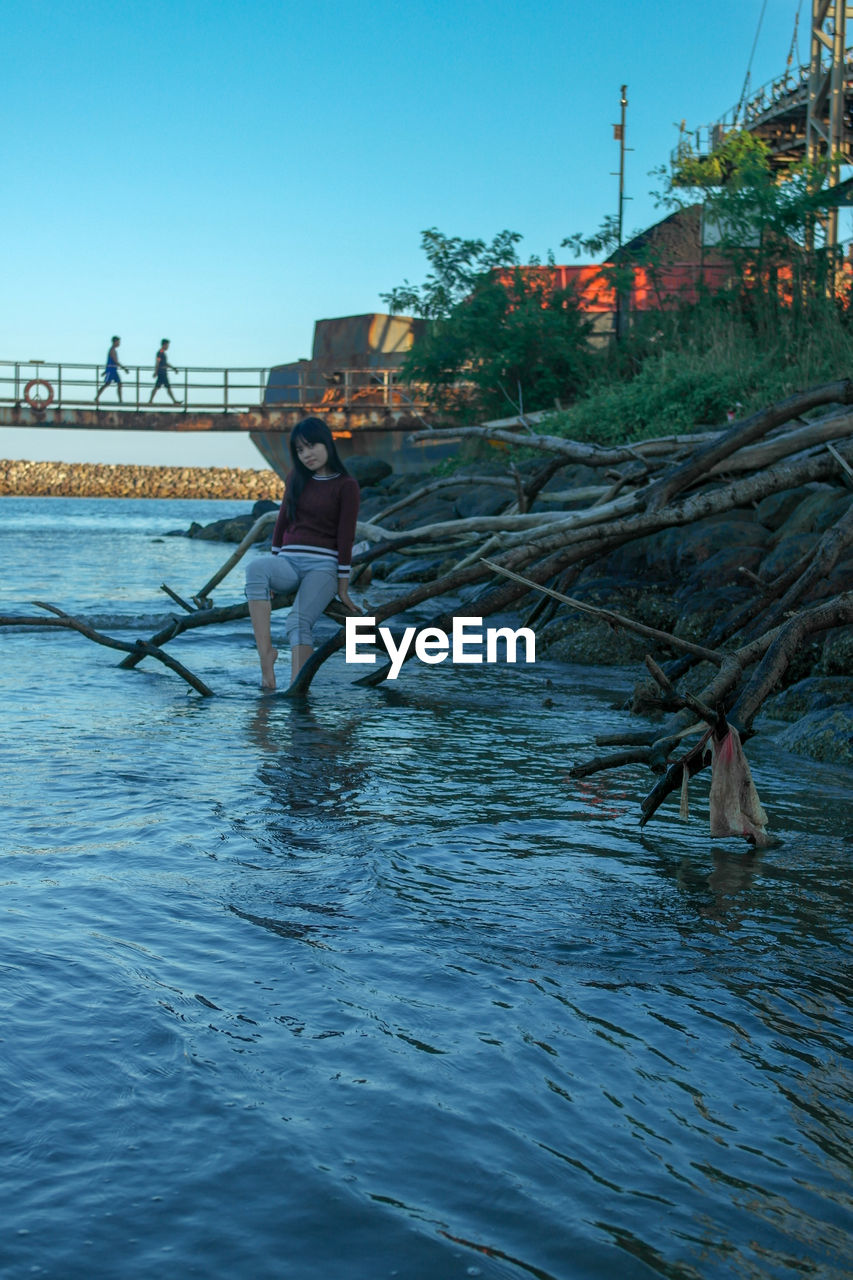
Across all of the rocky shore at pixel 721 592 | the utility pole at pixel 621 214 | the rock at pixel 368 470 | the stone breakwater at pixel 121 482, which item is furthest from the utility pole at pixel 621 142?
the stone breakwater at pixel 121 482

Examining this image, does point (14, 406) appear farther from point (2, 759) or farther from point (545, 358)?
point (2, 759)

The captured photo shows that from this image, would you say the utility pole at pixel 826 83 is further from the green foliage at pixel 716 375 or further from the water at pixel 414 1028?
the water at pixel 414 1028

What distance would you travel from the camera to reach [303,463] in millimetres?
8008

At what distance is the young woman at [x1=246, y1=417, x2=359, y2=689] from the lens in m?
8.05

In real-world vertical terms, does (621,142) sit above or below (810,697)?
above

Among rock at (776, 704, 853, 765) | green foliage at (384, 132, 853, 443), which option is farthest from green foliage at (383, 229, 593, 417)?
rock at (776, 704, 853, 765)

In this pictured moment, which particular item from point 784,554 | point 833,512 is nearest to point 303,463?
point 784,554

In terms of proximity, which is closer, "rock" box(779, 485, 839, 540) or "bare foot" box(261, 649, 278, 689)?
"bare foot" box(261, 649, 278, 689)

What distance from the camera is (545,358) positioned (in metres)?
29.8

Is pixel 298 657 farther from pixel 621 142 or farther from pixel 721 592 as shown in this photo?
pixel 621 142

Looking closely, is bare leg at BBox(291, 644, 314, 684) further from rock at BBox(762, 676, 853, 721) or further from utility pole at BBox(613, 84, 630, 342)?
utility pole at BBox(613, 84, 630, 342)

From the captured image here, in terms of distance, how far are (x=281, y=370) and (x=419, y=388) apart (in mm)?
9181

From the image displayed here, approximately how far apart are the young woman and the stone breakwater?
10439 cm

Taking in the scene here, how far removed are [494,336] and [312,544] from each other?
23.3 m
